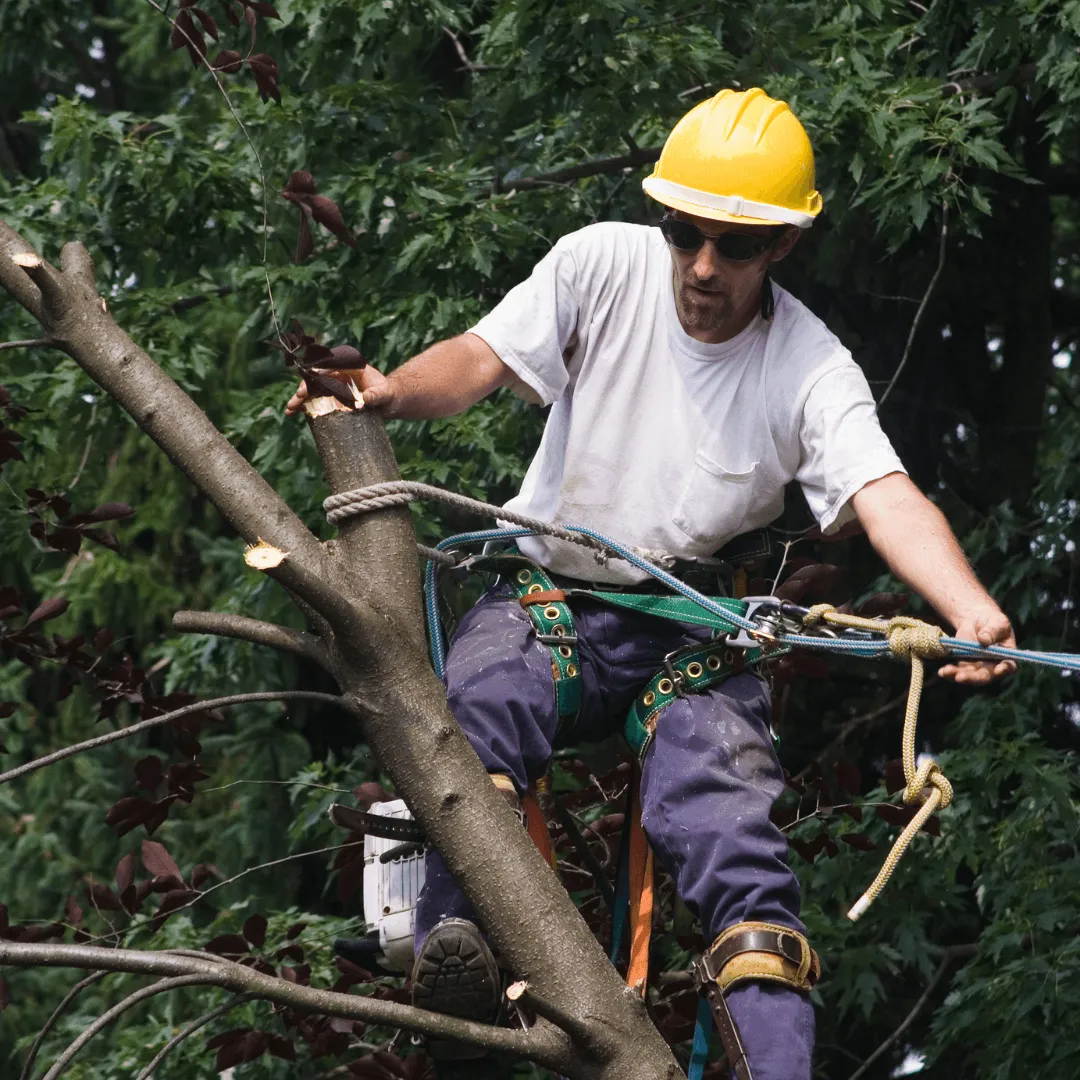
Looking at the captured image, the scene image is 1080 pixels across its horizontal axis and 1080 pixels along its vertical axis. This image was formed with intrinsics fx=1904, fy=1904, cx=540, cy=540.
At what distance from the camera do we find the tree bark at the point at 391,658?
2.61 metres

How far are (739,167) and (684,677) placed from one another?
85cm

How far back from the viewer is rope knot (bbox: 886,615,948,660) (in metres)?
2.72

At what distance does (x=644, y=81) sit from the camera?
202 inches

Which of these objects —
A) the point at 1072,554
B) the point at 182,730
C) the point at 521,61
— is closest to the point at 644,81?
the point at 521,61

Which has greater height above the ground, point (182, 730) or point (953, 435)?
point (182, 730)

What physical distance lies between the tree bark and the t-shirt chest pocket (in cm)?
54

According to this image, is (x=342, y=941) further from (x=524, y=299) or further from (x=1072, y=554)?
(x=1072, y=554)

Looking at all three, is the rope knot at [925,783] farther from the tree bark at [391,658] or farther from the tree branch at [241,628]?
the tree branch at [241,628]

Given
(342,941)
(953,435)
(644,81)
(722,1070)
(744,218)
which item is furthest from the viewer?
(953,435)

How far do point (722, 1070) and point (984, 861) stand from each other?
1474mm

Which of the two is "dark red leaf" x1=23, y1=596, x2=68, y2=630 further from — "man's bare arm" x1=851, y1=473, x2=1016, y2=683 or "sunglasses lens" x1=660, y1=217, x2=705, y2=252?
"man's bare arm" x1=851, y1=473, x2=1016, y2=683

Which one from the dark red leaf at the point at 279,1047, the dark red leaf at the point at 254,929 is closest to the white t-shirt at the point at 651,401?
the dark red leaf at the point at 254,929

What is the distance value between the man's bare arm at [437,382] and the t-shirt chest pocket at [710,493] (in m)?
0.30

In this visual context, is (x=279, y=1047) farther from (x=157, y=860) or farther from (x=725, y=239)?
(x=725, y=239)
